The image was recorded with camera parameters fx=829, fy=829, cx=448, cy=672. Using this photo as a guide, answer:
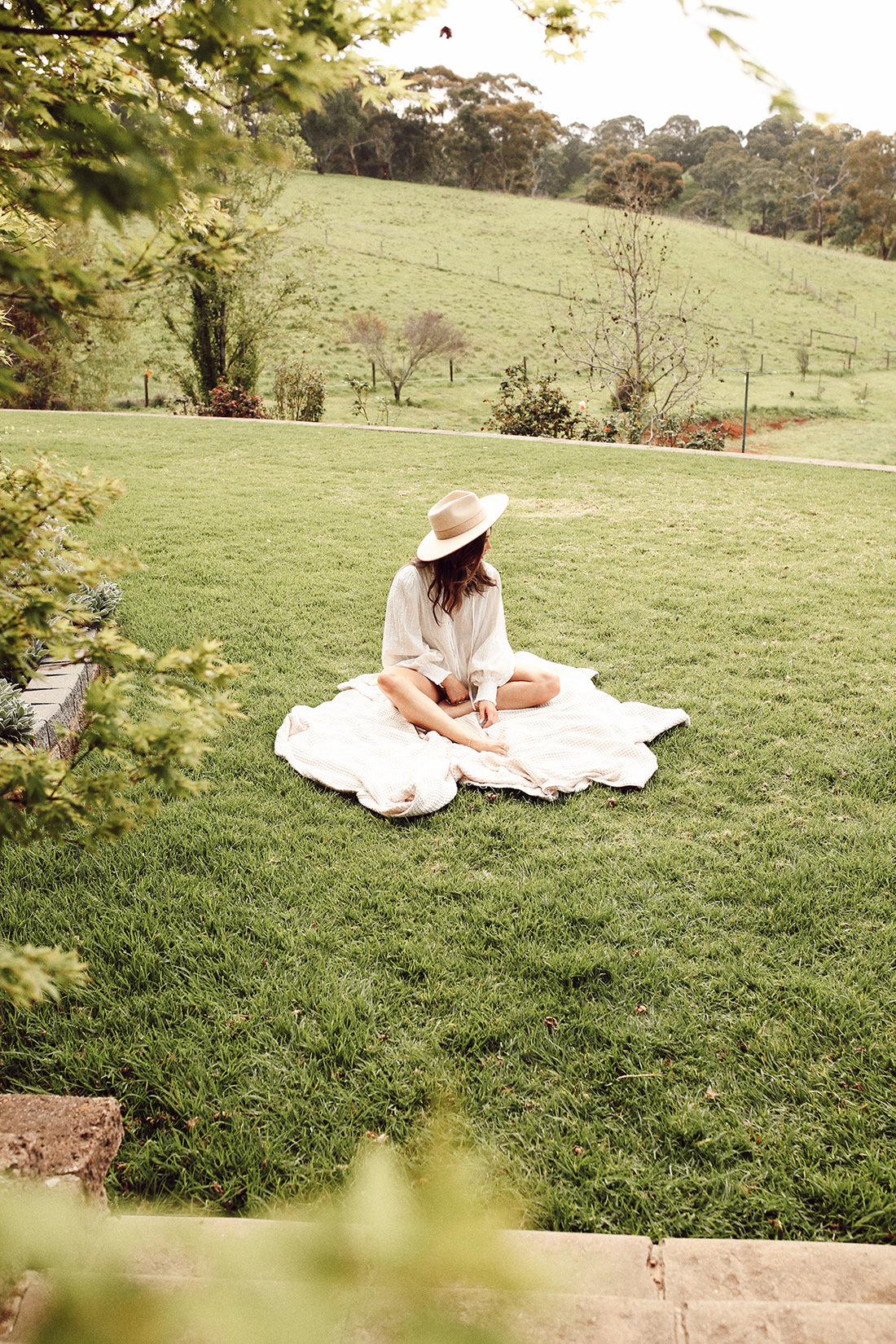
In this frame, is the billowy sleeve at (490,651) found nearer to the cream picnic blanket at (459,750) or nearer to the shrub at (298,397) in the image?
the cream picnic blanket at (459,750)

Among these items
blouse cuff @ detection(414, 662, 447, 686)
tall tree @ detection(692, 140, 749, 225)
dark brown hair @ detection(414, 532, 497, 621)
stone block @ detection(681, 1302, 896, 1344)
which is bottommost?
stone block @ detection(681, 1302, 896, 1344)

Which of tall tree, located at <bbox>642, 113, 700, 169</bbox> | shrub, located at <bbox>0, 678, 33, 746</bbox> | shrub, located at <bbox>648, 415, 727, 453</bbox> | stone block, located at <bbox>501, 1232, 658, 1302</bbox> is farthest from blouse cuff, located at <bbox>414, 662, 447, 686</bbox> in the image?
tall tree, located at <bbox>642, 113, 700, 169</bbox>

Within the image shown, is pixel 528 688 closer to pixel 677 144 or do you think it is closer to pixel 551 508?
pixel 551 508

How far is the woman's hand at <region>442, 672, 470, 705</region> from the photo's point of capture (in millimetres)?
4348

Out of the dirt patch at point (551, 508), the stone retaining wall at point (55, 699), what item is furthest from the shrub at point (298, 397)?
the stone retaining wall at point (55, 699)

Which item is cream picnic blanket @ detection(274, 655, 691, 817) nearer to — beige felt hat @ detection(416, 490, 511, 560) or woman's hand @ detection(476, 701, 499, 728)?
woman's hand @ detection(476, 701, 499, 728)

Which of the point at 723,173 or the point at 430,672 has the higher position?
the point at 723,173

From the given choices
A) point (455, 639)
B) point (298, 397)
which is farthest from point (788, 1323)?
point (298, 397)

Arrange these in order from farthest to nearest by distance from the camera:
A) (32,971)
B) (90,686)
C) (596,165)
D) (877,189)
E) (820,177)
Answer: (596,165) < (820,177) < (877,189) < (90,686) < (32,971)

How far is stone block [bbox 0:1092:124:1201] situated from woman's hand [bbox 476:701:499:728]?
8.73ft

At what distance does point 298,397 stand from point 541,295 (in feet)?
74.3

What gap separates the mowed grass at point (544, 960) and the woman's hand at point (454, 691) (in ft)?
2.50

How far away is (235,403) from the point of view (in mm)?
15492

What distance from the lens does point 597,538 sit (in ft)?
25.2
